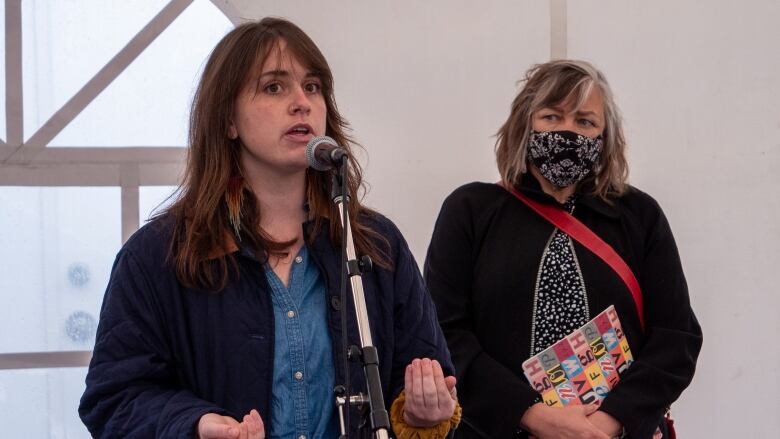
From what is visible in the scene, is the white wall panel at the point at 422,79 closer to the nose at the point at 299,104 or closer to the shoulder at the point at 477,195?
the shoulder at the point at 477,195

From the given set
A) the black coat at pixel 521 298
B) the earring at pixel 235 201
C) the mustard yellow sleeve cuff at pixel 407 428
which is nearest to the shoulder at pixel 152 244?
the earring at pixel 235 201

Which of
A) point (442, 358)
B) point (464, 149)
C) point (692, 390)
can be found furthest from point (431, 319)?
point (692, 390)

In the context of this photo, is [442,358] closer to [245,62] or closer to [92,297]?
[245,62]

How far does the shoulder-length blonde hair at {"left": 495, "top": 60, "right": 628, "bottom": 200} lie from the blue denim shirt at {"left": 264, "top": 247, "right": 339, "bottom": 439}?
1069 millimetres

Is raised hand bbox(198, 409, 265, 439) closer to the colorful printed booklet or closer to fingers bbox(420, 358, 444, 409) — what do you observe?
fingers bbox(420, 358, 444, 409)

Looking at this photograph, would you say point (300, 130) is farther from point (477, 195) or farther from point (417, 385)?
point (477, 195)

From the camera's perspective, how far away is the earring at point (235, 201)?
1.96 m

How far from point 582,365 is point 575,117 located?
65 cm

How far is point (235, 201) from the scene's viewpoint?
200 centimetres

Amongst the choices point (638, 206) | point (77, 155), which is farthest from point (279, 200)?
point (77, 155)

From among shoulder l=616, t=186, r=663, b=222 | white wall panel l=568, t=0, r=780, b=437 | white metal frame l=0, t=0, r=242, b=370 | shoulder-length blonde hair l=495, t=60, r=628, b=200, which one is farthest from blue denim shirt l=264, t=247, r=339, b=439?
white wall panel l=568, t=0, r=780, b=437

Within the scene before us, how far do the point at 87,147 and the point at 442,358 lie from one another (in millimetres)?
1605

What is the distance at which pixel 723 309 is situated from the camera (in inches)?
137

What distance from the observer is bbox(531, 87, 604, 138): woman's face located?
2.78m
